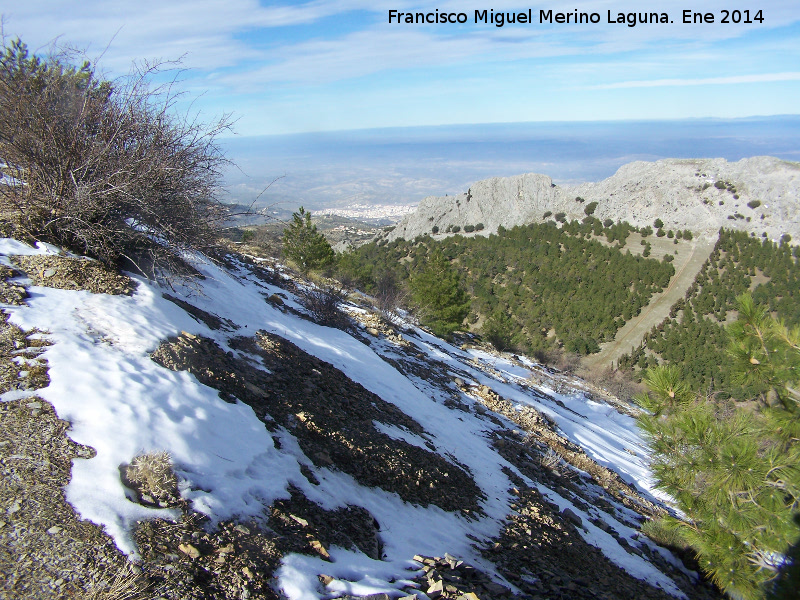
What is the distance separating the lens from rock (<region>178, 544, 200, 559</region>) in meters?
2.33

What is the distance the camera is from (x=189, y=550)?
235 centimetres

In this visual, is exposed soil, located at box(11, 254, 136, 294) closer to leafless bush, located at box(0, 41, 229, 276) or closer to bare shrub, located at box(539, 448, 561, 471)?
leafless bush, located at box(0, 41, 229, 276)

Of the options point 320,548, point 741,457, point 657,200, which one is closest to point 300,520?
point 320,548

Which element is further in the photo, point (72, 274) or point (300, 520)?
point (72, 274)

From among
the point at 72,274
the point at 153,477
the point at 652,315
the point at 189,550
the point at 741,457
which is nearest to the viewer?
the point at 189,550

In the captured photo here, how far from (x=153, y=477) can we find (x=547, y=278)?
111 ft

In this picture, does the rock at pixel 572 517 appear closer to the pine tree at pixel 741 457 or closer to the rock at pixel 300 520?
the pine tree at pixel 741 457

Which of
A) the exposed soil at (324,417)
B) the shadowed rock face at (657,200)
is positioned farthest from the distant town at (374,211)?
the exposed soil at (324,417)

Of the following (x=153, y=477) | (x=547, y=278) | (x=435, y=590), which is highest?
(x=153, y=477)

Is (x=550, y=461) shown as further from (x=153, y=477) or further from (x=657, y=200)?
(x=657, y=200)

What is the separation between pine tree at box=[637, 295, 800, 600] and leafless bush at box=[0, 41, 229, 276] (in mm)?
5906

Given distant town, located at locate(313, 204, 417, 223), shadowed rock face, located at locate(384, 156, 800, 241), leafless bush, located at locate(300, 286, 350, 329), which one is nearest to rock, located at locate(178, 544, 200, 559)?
leafless bush, located at locate(300, 286, 350, 329)

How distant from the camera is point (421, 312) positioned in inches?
782

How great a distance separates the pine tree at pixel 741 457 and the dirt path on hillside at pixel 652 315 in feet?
76.3
